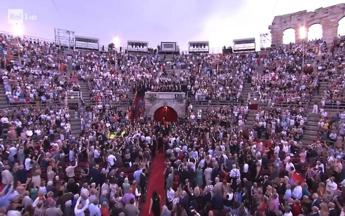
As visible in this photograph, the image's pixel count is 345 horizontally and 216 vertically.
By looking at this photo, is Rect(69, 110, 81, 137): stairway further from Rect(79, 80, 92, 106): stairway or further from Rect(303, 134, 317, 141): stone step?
Rect(303, 134, 317, 141): stone step

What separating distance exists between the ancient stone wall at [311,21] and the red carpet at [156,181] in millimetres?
28487

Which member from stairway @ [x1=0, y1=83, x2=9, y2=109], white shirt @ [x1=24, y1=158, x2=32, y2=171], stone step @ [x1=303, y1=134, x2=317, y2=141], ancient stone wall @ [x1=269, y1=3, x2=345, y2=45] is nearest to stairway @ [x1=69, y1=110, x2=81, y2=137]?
stairway @ [x1=0, y1=83, x2=9, y2=109]

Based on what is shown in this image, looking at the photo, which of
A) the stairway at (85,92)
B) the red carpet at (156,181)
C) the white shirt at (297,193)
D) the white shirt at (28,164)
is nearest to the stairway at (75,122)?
the stairway at (85,92)

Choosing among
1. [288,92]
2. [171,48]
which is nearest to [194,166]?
[288,92]

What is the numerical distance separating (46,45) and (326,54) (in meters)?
26.9

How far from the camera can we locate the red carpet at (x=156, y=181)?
15.1 metres

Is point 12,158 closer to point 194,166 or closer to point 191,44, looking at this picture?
point 194,166

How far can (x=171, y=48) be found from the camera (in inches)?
1895

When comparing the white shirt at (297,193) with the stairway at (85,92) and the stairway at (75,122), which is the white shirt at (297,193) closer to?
the stairway at (75,122)

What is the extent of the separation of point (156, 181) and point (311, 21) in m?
33.6

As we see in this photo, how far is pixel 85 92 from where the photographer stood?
33.5 metres

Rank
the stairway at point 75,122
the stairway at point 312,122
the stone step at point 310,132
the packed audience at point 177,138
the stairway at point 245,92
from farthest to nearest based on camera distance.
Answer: the stairway at point 245,92, the stairway at point 75,122, the stone step at point 310,132, the stairway at point 312,122, the packed audience at point 177,138

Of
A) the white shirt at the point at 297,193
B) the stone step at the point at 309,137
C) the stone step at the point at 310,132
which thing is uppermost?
the stone step at the point at 310,132

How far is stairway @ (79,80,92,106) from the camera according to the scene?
32.0 metres
